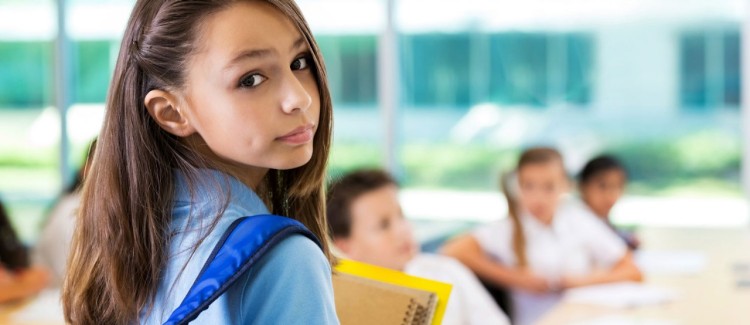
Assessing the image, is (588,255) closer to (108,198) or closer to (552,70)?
(552,70)

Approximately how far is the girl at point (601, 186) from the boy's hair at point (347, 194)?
1.77 meters

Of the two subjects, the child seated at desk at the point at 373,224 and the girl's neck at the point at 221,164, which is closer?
the girl's neck at the point at 221,164

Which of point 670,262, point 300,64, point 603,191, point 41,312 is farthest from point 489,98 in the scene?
point 300,64

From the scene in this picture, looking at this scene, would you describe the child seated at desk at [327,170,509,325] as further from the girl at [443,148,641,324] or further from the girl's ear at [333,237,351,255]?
the girl at [443,148,641,324]

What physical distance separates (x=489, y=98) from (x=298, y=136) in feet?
17.7

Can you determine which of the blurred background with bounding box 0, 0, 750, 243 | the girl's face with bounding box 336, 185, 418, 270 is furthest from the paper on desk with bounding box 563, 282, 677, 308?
Answer: the blurred background with bounding box 0, 0, 750, 243

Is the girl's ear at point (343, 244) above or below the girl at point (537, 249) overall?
above

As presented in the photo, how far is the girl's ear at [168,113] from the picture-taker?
35.8 inches

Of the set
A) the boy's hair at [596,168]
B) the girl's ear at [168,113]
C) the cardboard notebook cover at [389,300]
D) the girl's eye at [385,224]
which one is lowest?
the boy's hair at [596,168]

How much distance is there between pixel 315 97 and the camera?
3.07 feet

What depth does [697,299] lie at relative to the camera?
348 centimetres

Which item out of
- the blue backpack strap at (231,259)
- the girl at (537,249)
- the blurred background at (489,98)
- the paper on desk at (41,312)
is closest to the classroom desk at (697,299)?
the girl at (537,249)

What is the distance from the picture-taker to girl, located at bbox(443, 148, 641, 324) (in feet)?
12.1

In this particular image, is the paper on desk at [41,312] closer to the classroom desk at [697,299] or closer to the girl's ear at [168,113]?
the classroom desk at [697,299]
